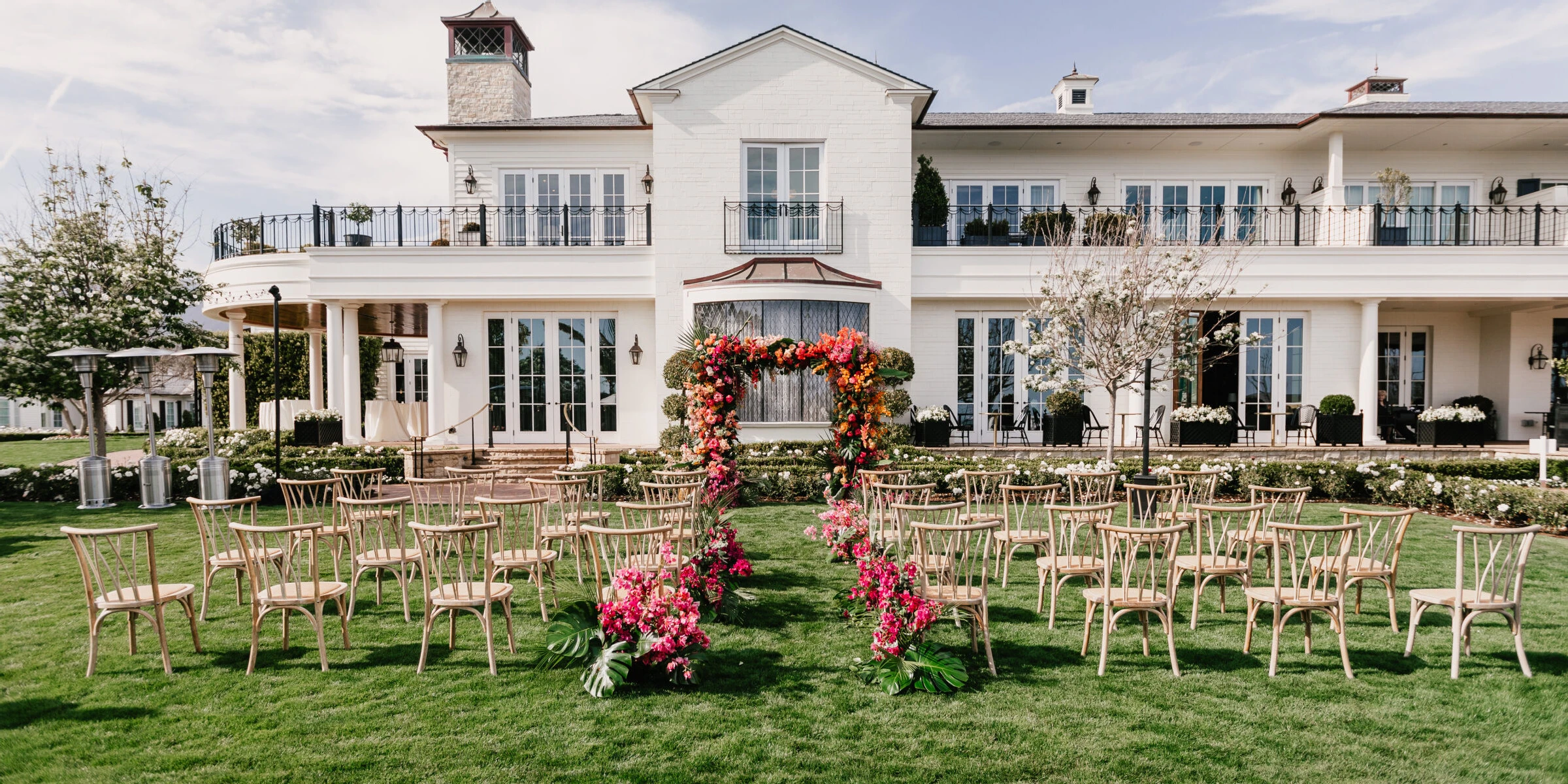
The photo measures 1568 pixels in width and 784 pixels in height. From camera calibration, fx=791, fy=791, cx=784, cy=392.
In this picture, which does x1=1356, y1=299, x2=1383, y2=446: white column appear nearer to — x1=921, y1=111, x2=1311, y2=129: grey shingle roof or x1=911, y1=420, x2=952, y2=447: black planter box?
x1=921, y1=111, x2=1311, y2=129: grey shingle roof

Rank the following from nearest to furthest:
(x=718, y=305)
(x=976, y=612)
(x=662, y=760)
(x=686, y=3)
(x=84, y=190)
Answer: (x=662, y=760), (x=976, y=612), (x=686, y=3), (x=718, y=305), (x=84, y=190)

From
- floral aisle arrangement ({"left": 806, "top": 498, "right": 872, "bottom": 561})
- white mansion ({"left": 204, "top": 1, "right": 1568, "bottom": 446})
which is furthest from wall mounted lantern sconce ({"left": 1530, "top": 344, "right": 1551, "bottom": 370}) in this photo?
floral aisle arrangement ({"left": 806, "top": 498, "right": 872, "bottom": 561})

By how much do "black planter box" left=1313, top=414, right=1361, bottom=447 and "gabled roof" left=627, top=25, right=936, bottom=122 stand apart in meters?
9.65

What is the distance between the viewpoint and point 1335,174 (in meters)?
15.9

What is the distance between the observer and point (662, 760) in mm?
4113

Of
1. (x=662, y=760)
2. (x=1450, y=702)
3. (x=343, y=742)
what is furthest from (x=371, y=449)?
(x=1450, y=702)

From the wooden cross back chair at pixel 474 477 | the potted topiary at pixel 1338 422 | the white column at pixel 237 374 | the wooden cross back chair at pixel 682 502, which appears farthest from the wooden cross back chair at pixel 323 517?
the potted topiary at pixel 1338 422

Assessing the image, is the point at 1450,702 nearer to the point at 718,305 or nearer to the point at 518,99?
the point at 718,305

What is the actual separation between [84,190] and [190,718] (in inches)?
666

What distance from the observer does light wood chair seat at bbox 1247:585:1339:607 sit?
520cm

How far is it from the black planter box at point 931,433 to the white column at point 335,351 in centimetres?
1140

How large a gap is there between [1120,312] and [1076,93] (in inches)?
432

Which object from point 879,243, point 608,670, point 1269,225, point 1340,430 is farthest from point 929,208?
point 608,670

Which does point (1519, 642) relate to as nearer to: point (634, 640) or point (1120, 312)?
point (634, 640)
